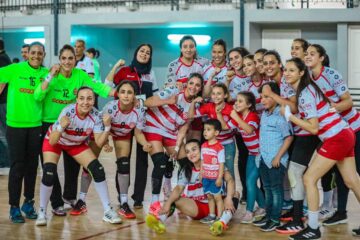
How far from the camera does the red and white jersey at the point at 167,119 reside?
661 centimetres

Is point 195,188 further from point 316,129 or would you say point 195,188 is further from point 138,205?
point 316,129

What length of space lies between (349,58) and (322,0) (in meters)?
1.60

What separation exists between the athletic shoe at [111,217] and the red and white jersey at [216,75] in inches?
64.8

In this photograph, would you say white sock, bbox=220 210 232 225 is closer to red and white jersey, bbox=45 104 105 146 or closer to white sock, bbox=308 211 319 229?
white sock, bbox=308 211 319 229

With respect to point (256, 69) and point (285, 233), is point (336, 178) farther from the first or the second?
point (256, 69)

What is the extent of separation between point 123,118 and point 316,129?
1989 mm

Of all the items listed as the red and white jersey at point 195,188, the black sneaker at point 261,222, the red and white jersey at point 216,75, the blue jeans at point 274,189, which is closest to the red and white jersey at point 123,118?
the red and white jersey at point 195,188

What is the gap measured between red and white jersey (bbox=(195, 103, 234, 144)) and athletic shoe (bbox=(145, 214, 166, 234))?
114cm

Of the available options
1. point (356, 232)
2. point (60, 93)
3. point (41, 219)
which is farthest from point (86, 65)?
point (356, 232)

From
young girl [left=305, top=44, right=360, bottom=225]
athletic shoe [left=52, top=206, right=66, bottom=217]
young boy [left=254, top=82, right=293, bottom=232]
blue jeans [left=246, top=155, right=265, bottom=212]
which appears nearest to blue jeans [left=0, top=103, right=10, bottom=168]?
athletic shoe [left=52, top=206, right=66, bottom=217]

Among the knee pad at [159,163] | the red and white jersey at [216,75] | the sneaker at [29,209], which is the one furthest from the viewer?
the red and white jersey at [216,75]

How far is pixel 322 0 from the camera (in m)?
16.0

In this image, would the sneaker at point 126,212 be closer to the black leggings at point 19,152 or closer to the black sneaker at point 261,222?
the black leggings at point 19,152

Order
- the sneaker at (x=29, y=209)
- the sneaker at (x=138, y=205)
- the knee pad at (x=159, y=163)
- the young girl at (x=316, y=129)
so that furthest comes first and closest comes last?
the sneaker at (x=138, y=205)
the knee pad at (x=159, y=163)
the sneaker at (x=29, y=209)
the young girl at (x=316, y=129)
